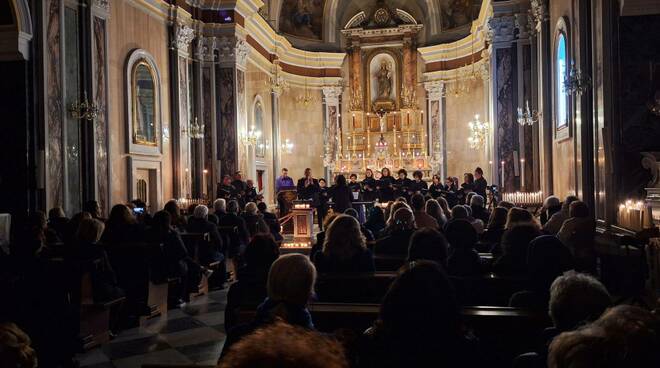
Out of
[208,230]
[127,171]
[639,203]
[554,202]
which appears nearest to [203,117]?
[127,171]

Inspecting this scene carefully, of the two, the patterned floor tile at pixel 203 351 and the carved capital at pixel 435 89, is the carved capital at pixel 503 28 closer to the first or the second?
the carved capital at pixel 435 89

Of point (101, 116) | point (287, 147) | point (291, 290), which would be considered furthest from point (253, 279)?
point (287, 147)

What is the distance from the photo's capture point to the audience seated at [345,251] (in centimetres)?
549

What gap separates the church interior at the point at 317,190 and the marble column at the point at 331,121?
0.34 ft

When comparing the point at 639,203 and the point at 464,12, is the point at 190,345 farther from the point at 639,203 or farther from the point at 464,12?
the point at 464,12

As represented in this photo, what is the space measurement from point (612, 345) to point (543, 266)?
10.5 feet

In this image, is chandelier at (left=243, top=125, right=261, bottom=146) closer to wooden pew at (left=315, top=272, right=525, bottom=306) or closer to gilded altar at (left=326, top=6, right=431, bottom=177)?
gilded altar at (left=326, top=6, right=431, bottom=177)

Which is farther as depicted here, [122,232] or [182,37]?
[182,37]

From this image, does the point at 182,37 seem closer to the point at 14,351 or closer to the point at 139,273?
the point at 139,273

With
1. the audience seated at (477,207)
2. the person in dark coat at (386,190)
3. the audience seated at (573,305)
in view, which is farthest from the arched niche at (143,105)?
the audience seated at (573,305)

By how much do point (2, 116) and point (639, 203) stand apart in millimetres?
10927

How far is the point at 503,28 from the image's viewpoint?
1717 centimetres

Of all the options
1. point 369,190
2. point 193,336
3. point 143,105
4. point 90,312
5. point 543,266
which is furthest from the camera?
point 369,190

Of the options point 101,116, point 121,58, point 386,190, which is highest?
point 121,58
